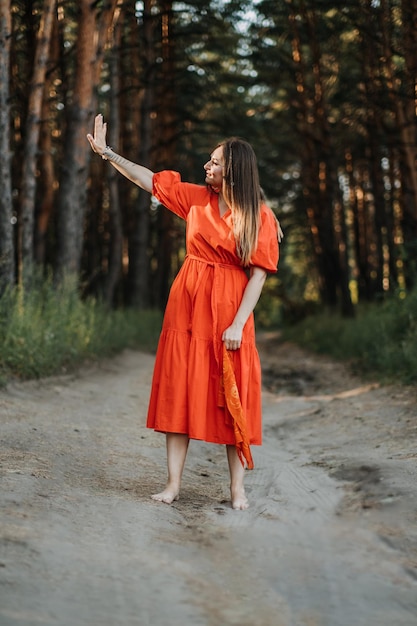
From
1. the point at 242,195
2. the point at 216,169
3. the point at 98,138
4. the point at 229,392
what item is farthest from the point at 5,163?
the point at 229,392

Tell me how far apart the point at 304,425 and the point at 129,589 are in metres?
5.99

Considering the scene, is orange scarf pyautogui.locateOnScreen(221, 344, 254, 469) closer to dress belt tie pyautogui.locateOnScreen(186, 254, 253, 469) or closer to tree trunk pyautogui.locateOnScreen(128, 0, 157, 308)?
dress belt tie pyautogui.locateOnScreen(186, 254, 253, 469)

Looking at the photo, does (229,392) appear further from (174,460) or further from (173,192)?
(173,192)

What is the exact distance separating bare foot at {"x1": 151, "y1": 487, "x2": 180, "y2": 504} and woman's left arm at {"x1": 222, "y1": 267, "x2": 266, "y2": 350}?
3.04ft

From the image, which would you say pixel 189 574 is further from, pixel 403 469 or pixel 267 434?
pixel 267 434

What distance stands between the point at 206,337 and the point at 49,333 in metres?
6.33

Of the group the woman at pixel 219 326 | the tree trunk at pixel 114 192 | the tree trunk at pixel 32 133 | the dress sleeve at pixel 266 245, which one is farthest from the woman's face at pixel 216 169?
the tree trunk at pixel 114 192

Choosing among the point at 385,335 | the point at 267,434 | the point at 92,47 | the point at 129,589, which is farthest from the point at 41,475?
the point at 92,47

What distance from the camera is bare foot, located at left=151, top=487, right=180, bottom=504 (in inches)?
208

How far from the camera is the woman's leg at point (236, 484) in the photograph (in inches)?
208

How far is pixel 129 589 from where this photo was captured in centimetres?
357

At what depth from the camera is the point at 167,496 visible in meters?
5.31

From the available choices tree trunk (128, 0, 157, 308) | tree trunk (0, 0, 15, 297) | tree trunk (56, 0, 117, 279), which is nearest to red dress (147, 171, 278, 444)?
tree trunk (0, 0, 15, 297)

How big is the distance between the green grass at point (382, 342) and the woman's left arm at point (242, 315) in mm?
5911
